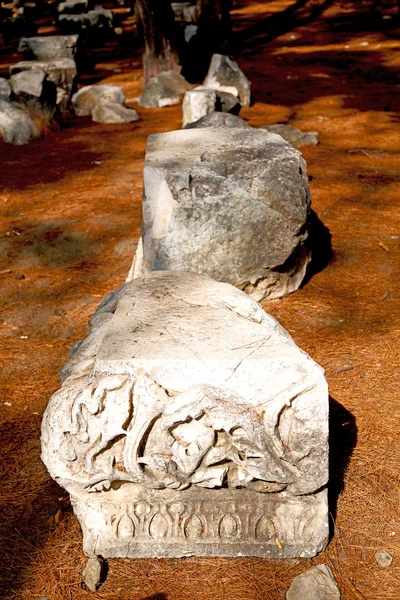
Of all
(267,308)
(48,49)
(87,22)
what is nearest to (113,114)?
(48,49)

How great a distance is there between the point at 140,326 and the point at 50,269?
2.32m

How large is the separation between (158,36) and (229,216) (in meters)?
6.76

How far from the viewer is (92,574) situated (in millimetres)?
2266

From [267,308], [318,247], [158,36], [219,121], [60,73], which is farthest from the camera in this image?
[158,36]

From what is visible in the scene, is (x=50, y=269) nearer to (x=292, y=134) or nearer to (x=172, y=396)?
(x=172, y=396)

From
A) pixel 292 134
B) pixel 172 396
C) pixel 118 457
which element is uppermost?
pixel 172 396

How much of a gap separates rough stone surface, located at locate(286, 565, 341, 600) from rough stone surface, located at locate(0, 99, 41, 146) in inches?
257

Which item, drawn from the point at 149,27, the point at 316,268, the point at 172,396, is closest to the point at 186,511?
the point at 172,396

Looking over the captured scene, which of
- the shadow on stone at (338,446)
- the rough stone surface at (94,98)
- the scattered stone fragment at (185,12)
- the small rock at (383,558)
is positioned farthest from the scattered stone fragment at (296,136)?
the scattered stone fragment at (185,12)

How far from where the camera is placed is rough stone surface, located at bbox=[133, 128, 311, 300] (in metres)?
3.72

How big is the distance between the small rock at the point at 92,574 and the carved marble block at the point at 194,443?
0.22ft

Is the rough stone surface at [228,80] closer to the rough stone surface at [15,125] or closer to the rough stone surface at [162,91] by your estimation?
the rough stone surface at [162,91]

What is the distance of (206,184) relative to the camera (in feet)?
12.3

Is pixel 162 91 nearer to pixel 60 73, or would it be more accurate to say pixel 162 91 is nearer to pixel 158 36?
pixel 158 36
